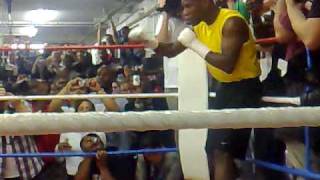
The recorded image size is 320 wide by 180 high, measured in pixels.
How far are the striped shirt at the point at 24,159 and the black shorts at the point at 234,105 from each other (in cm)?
144

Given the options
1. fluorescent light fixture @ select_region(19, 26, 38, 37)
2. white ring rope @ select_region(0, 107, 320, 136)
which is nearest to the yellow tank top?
white ring rope @ select_region(0, 107, 320, 136)

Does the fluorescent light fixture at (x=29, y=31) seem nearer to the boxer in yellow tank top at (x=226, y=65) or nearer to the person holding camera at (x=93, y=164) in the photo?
the person holding camera at (x=93, y=164)

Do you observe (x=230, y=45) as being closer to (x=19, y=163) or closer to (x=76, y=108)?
(x=19, y=163)

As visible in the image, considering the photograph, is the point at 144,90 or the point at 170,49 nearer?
the point at 170,49

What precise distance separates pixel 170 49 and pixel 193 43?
531mm

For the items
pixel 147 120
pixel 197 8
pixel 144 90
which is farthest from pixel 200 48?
pixel 144 90

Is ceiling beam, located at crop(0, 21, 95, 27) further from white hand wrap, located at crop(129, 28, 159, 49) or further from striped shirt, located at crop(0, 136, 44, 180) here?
white hand wrap, located at crop(129, 28, 159, 49)

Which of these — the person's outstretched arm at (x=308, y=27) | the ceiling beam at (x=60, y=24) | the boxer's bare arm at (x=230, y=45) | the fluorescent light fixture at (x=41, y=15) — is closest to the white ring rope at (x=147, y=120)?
the person's outstretched arm at (x=308, y=27)

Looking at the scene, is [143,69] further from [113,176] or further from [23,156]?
[23,156]

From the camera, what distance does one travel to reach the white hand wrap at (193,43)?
83.5 inches

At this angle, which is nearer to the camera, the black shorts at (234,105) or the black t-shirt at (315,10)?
the black t-shirt at (315,10)

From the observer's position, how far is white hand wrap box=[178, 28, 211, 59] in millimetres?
2120

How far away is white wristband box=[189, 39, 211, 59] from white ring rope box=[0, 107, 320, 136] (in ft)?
3.57

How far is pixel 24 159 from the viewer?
10.8ft
